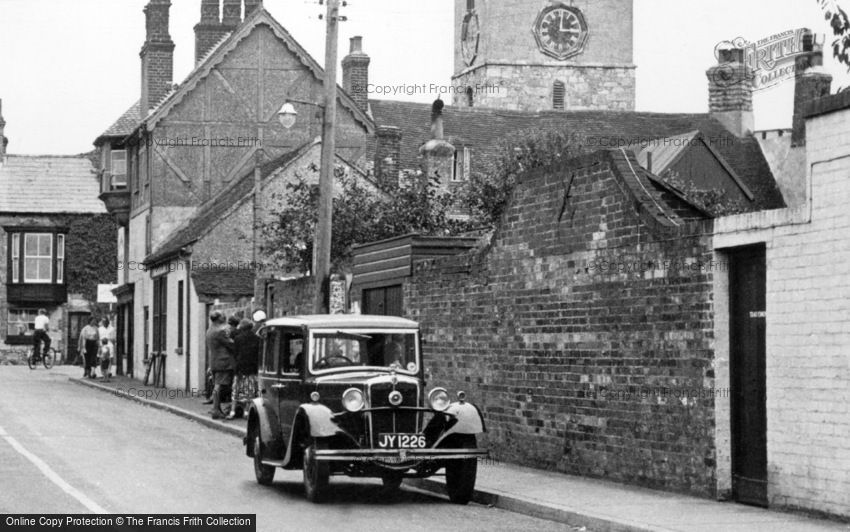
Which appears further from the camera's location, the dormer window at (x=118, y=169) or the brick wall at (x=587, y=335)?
the dormer window at (x=118, y=169)

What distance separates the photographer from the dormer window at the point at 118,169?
49375 millimetres

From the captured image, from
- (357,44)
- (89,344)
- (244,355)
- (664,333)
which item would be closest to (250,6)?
(357,44)

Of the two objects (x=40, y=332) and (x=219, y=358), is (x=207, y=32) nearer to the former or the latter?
(x=40, y=332)

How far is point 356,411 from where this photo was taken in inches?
615

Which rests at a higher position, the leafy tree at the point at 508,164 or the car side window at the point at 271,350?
the leafy tree at the point at 508,164

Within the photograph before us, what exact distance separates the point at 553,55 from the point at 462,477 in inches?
2621

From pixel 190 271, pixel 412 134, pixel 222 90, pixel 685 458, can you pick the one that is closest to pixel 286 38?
pixel 222 90

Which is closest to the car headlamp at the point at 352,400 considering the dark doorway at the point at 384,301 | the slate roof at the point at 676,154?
the dark doorway at the point at 384,301

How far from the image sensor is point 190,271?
124 ft

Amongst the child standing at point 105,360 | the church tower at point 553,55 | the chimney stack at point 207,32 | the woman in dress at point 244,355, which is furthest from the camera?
the church tower at point 553,55

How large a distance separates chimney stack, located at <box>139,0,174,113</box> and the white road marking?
24.5 metres

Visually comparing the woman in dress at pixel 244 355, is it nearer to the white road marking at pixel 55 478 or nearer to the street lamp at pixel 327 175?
the street lamp at pixel 327 175

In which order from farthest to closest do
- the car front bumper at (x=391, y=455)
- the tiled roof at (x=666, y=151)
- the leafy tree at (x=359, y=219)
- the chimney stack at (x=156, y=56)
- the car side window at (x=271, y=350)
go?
the tiled roof at (x=666, y=151)
the chimney stack at (x=156, y=56)
the leafy tree at (x=359, y=219)
the car side window at (x=271, y=350)
the car front bumper at (x=391, y=455)

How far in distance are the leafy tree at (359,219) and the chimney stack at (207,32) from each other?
12.6 meters
